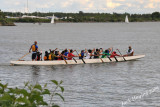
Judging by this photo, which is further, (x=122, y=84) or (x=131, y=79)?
(x=131, y=79)

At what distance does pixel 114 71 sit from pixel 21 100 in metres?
28.9

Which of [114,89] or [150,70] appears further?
[150,70]

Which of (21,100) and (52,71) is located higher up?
(21,100)

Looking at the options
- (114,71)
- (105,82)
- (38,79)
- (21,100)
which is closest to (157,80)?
(105,82)

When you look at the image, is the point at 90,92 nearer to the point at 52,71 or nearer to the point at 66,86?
the point at 66,86

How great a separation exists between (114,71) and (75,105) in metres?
15.4

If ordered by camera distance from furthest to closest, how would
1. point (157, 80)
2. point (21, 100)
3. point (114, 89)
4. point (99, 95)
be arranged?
point (157, 80) → point (114, 89) → point (99, 95) → point (21, 100)

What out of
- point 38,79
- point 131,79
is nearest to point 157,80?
point 131,79

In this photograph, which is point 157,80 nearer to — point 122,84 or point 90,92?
point 122,84

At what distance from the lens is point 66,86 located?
27.1 metres

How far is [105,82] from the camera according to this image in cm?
2925

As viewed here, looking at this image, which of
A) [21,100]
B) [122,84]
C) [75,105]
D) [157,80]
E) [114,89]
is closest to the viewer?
[21,100]

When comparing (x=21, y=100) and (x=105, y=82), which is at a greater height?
(x=21, y=100)

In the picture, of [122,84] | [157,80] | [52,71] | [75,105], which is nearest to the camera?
[75,105]
